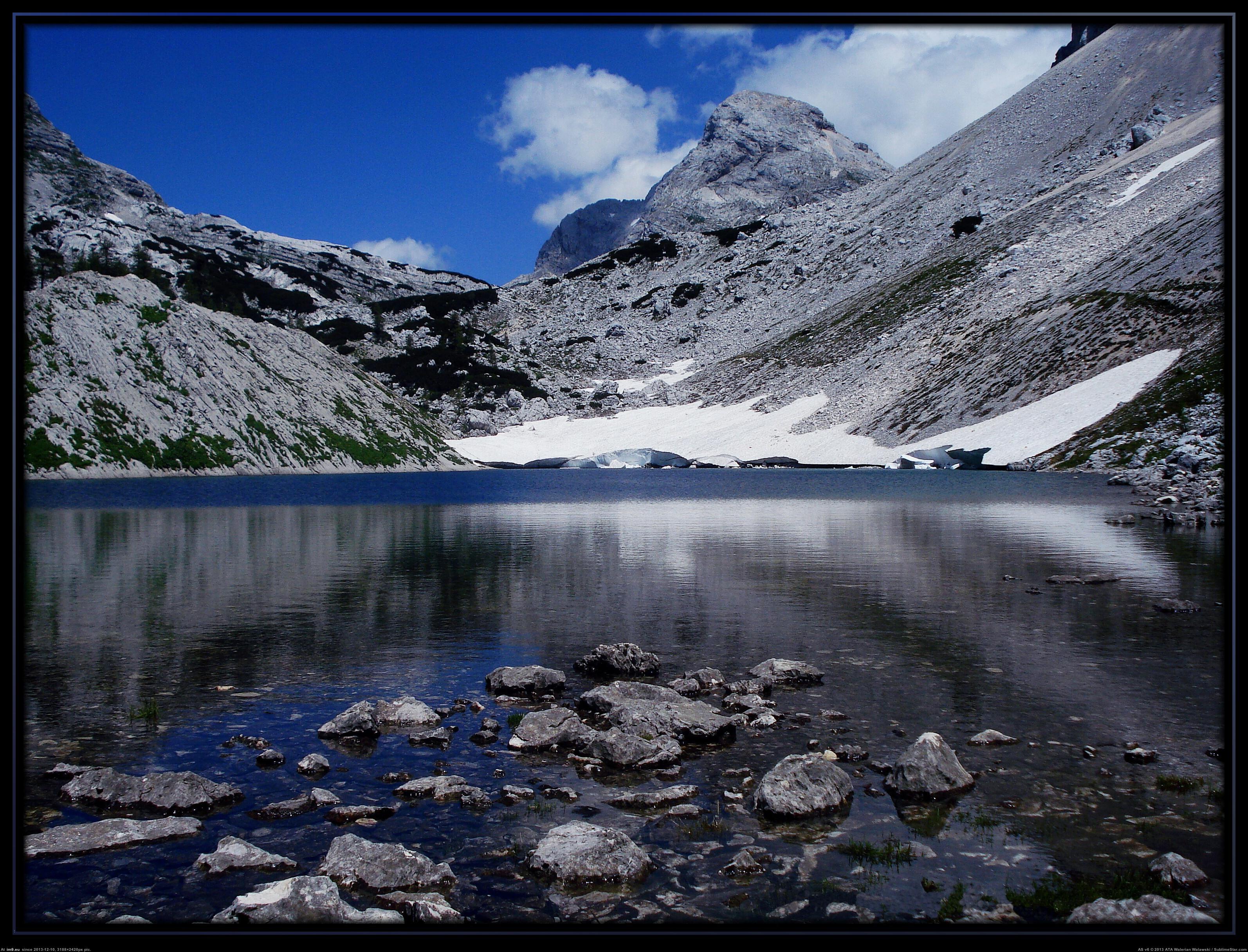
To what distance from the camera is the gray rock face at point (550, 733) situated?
12.8 m

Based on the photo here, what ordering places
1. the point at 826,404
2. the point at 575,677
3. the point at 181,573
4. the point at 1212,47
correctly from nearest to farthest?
1. the point at 575,677
2. the point at 181,573
3. the point at 826,404
4. the point at 1212,47

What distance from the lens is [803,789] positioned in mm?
10297

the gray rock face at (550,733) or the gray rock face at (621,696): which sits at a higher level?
the gray rock face at (621,696)

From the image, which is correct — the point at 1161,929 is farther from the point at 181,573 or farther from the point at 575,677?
the point at 181,573

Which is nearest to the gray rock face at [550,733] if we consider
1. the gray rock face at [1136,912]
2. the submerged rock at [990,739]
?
the submerged rock at [990,739]

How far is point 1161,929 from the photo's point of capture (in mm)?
4691

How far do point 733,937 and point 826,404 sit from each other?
6363 inches

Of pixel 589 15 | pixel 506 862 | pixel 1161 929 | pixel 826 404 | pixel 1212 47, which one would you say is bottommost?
pixel 506 862

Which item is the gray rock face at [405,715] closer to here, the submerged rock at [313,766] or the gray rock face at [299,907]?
the submerged rock at [313,766]

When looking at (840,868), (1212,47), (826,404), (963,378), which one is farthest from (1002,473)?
(1212,47)

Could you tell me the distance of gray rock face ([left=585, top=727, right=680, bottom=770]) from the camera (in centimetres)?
1190

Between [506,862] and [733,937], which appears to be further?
[506,862]

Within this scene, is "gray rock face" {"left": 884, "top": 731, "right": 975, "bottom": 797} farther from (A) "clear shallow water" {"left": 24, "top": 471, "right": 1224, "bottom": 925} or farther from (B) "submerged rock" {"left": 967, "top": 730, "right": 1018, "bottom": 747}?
(B) "submerged rock" {"left": 967, "top": 730, "right": 1018, "bottom": 747}

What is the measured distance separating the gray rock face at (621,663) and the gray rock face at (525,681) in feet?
3.23
